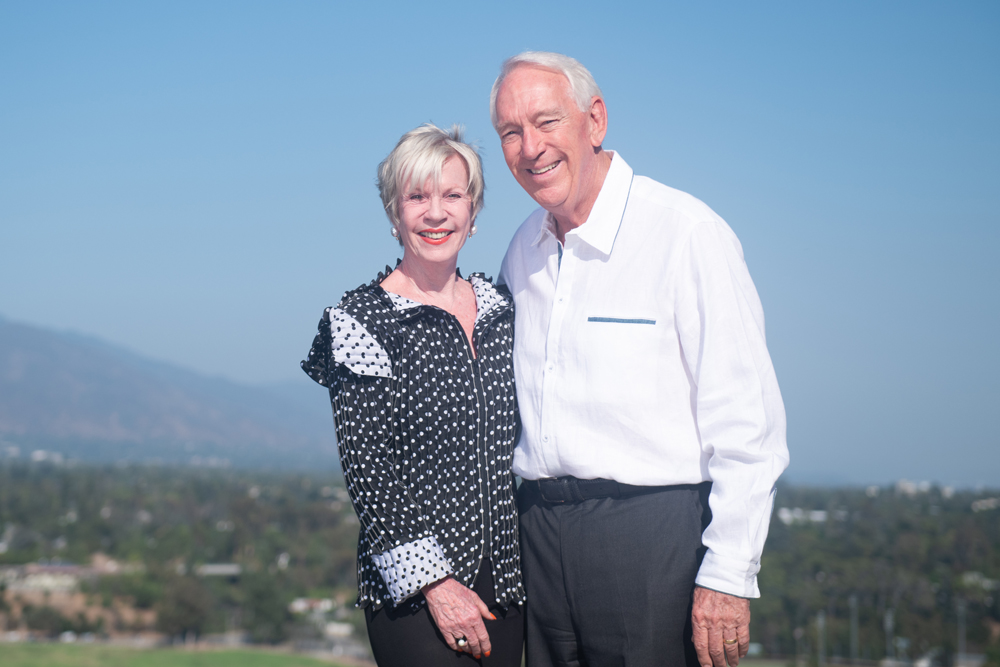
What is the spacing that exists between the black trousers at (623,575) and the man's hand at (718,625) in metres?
0.11

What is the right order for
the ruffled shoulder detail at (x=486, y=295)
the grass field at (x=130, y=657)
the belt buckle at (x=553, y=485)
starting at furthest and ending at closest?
the grass field at (x=130, y=657) < the ruffled shoulder detail at (x=486, y=295) < the belt buckle at (x=553, y=485)

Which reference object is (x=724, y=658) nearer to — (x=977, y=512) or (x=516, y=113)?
(x=516, y=113)

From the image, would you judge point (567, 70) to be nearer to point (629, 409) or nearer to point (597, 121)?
point (597, 121)

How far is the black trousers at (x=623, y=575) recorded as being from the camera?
2742 mm

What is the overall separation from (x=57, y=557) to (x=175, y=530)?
26.0 ft

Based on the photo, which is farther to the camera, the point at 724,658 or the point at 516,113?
the point at 516,113

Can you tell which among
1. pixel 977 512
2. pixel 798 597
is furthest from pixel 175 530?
pixel 977 512

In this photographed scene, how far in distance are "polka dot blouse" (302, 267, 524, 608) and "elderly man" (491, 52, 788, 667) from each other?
134 millimetres

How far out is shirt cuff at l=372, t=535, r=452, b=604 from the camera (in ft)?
8.77

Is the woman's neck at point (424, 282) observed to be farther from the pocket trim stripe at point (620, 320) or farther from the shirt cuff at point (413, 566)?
the shirt cuff at point (413, 566)

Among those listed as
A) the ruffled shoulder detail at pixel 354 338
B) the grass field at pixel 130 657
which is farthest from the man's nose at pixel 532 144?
the grass field at pixel 130 657

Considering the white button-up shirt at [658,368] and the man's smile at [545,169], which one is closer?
the white button-up shirt at [658,368]

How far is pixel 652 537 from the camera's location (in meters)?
2.75

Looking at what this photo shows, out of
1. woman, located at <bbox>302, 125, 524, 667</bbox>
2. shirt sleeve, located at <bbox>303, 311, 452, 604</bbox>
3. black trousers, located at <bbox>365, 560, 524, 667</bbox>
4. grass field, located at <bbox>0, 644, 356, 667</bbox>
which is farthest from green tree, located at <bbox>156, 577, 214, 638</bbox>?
shirt sleeve, located at <bbox>303, 311, 452, 604</bbox>
